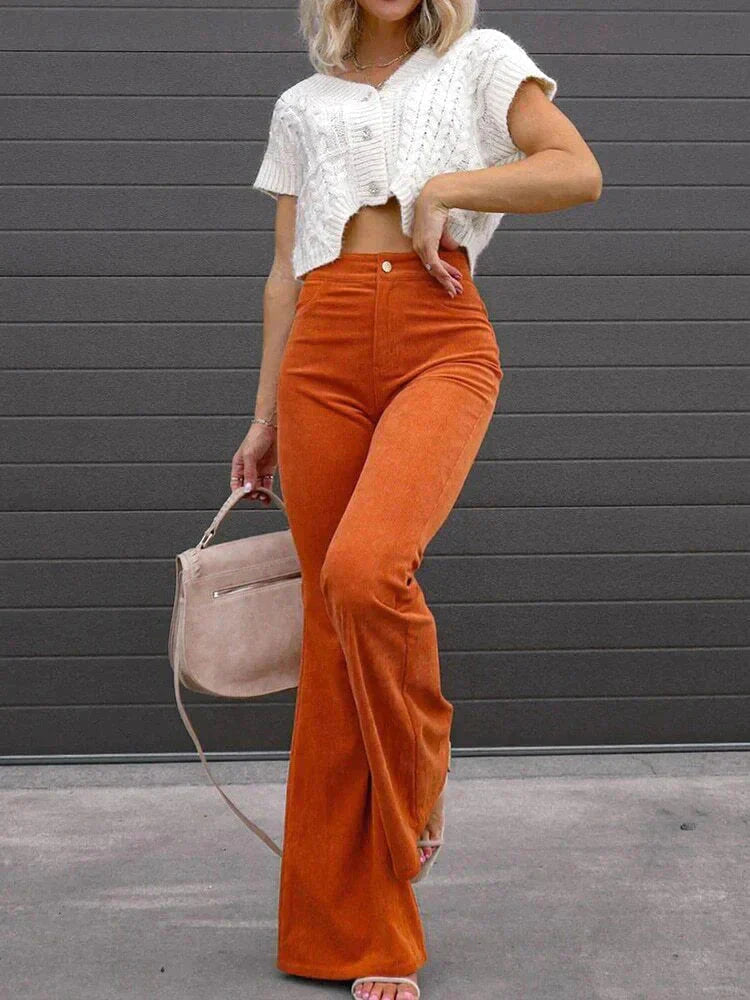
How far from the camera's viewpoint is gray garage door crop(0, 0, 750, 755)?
422 cm

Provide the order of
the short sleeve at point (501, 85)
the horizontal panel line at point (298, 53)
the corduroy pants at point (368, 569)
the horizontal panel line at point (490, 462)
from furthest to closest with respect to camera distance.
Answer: the horizontal panel line at point (490, 462) → the horizontal panel line at point (298, 53) → the short sleeve at point (501, 85) → the corduroy pants at point (368, 569)

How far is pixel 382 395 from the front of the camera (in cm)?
245

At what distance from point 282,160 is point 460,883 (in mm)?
1789

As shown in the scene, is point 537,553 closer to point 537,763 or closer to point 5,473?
point 537,763

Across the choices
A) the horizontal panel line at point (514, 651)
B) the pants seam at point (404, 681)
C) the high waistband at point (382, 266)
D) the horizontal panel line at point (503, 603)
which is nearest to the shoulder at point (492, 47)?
the high waistband at point (382, 266)

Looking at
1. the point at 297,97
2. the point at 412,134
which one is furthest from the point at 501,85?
the point at 297,97

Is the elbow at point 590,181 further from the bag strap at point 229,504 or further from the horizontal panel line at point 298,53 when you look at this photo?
the horizontal panel line at point 298,53

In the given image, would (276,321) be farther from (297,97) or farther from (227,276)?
(227,276)

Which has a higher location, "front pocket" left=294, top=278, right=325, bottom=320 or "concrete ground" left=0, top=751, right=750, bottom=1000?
"front pocket" left=294, top=278, right=325, bottom=320

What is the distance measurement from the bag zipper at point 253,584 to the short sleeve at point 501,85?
3.17ft

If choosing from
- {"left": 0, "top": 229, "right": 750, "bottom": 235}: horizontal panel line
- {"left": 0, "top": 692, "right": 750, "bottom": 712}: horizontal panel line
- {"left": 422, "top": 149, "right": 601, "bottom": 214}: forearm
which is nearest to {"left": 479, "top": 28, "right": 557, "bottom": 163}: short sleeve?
{"left": 422, "top": 149, "right": 601, "bottom": 214}: forearm

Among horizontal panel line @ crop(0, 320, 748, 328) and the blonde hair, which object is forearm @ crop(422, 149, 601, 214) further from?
horizontal panel line @ crop(0, 320, 748, 328)

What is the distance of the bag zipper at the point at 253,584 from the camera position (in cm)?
266

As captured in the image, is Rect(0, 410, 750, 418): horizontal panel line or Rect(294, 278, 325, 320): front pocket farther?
Rect(0, 410, 750, 418): horizontal panel line
